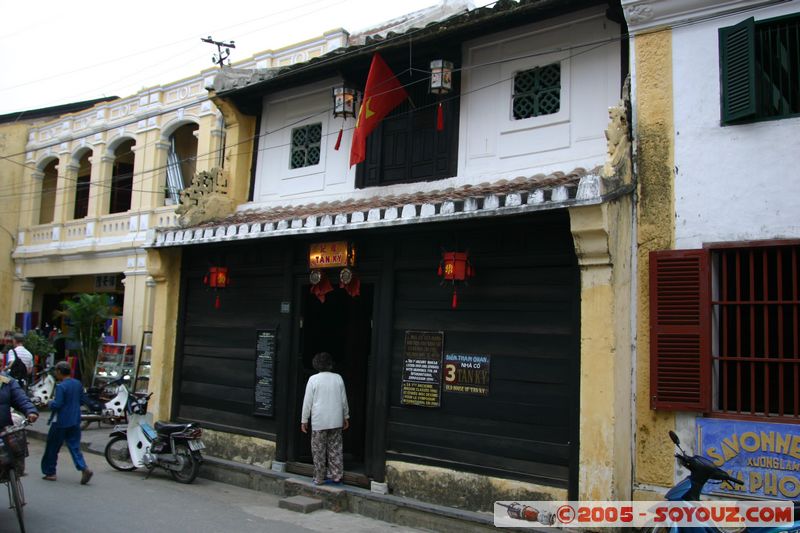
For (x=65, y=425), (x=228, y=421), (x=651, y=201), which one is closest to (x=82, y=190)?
(x=228, y=421)

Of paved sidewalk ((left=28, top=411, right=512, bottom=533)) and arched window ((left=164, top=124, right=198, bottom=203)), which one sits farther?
arched window ((left=164, top=124, right=198, bottom=203))

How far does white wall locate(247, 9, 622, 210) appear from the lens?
27.3 feet

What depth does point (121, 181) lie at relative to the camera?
21.9 meters

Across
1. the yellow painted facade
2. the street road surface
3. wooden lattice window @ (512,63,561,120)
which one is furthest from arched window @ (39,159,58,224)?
wooden lattice window @ (512,63,561,120)

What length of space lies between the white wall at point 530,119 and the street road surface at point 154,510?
4.64 m

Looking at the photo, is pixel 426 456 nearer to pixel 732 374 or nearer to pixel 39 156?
pixel 732 374

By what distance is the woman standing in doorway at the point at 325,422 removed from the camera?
936 centimetres

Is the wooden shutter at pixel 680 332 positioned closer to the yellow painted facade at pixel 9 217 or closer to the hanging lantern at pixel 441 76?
the hanging lantern at pixel 441 76

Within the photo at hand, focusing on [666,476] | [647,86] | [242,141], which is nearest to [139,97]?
[242,141]

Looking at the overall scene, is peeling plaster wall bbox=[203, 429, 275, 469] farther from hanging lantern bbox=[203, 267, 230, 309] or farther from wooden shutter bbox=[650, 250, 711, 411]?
wooden shutter bbox=[650, 250, 711, 411]

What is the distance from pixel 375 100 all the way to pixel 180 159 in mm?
12058

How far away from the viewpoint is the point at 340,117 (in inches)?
428

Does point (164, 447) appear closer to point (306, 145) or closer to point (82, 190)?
point (306, 145)

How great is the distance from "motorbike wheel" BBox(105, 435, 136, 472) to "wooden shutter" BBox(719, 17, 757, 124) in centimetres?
976
